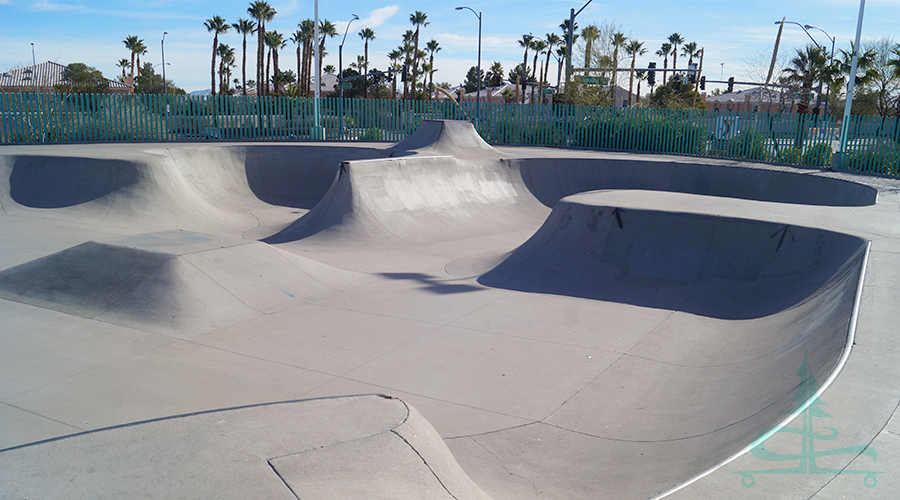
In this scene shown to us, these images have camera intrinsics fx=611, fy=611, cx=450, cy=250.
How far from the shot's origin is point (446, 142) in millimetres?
18844

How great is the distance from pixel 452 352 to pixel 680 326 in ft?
9.96

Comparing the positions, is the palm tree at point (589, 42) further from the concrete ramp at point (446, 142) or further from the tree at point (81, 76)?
the tree at point (81, 76)

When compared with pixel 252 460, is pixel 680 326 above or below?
below

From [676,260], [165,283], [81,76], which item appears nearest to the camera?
[165,283]

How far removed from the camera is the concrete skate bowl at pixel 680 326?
4387 mm

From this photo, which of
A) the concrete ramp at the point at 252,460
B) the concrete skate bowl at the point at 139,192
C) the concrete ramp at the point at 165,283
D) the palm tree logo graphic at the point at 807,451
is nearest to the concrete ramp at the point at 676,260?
the concrete ramp at the point at 165,283

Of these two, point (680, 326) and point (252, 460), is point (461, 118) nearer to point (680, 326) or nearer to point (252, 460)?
point (680, 326)

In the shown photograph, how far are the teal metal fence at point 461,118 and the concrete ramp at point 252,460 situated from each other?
18.9 meters

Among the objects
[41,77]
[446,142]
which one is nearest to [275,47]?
[41,77]

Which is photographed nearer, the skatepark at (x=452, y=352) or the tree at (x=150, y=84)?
the skatepark at (x=452, y=352)

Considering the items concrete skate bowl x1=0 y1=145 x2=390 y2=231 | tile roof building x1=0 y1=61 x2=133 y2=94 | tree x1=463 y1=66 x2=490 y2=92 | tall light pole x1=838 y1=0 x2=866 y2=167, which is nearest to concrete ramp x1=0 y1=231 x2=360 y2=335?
concrete skate bowl x1=0 y1=145 x2=390 y2=231

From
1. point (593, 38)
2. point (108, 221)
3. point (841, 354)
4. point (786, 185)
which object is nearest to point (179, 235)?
point (108, 221)

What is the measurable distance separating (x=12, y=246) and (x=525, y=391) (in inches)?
384

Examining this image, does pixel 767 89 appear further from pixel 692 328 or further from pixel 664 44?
pixel 692 328
